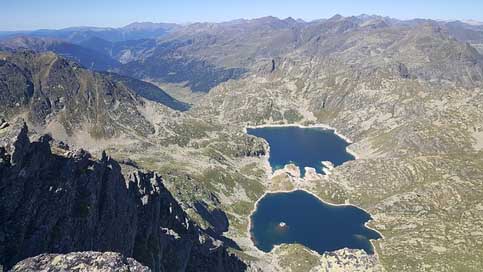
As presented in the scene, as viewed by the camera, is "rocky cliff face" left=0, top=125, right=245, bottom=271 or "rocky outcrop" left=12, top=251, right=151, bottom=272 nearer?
"rocky outcrop" left=12, top=251, right=151, bottom=272

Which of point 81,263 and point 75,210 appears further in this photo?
point 75,210

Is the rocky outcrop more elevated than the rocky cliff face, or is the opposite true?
the rocky outcrop

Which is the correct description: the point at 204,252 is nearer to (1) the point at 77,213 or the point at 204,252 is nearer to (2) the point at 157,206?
(2) the point at 157,206

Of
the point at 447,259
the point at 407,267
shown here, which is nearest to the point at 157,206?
the point at 407,267

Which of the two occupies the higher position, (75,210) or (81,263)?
(81,263)
